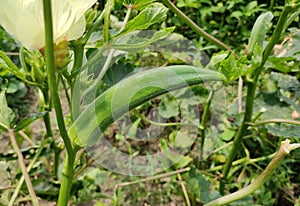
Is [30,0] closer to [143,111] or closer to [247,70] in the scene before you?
[247,70]

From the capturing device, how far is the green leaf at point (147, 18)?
0.44 m

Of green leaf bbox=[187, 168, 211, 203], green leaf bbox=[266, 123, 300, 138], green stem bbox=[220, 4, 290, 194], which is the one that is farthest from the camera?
green leaf bbox=[187, 168, 211, 203]

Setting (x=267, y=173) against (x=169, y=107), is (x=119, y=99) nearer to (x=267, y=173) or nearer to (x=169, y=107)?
(x=267, y=173)

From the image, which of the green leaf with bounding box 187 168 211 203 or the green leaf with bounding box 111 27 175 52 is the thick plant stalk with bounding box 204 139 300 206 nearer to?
the green leaf with bounding box 111 27 175 52

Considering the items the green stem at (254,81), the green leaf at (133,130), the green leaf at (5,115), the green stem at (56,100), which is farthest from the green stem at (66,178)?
the green leaf at (133,130)

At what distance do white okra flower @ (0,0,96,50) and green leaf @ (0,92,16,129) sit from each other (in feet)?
1.11

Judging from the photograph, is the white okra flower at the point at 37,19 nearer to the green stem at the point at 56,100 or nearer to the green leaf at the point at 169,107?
the green stem at the point at 56,100

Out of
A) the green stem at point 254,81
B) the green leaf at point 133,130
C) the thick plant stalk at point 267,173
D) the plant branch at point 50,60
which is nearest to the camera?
the plant branch at point 50,60

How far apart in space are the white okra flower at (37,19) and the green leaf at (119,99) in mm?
85

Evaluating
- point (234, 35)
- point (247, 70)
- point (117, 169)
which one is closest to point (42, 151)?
point (117, 169)

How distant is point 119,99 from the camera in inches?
18.4

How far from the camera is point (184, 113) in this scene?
47.4 inches

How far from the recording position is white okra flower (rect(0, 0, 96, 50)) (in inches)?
15.2

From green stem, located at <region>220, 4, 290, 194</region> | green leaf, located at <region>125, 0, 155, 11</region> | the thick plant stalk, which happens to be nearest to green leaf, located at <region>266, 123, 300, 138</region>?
green stem, located at <region>220, 4, 290, 194</region>
